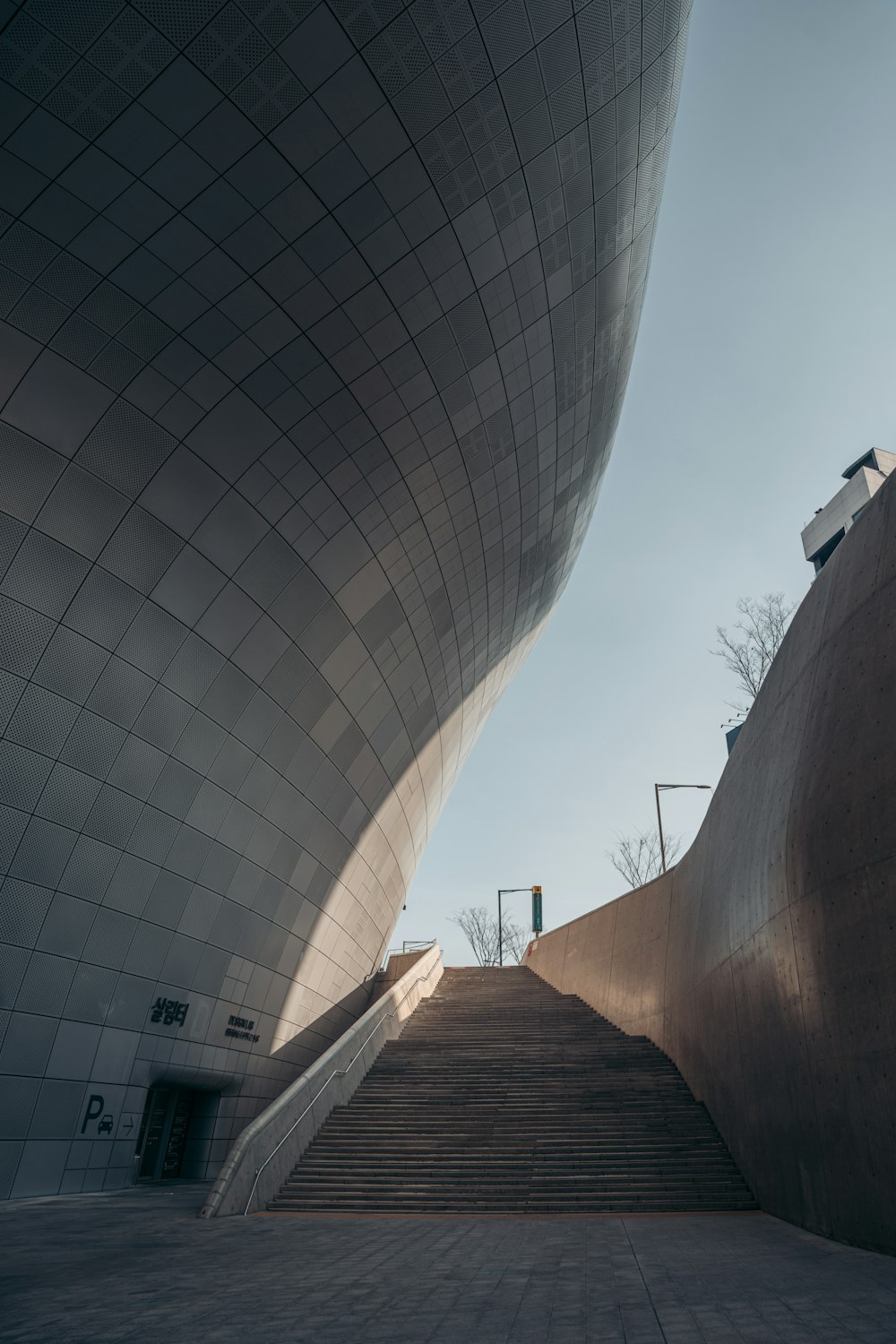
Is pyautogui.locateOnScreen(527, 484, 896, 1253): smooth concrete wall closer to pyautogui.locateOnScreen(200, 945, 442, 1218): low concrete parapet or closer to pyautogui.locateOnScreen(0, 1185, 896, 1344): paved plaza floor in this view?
pyautogui.locateOnScreen(0, 1185, 896, 1344): paved plaza floor

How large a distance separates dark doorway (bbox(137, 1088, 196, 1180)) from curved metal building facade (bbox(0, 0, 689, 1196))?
0.15 metres

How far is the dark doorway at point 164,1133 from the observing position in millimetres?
13445

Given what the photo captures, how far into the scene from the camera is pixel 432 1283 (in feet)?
20.2

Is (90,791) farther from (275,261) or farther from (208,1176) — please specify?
(208,1176)

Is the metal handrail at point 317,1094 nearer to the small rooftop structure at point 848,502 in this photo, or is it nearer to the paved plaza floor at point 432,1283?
the paved plaza floor at point 432,1283

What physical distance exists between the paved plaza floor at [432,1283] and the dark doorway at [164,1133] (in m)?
4.52

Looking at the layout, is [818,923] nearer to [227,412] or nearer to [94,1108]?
[227,412]

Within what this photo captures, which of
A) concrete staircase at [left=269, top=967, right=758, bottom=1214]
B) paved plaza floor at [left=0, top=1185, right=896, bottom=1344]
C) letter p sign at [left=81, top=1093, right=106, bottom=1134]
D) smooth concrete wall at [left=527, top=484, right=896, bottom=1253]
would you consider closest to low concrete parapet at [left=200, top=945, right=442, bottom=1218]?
concrete staircase at [left=269, top=967, right=758, bottom=1214]

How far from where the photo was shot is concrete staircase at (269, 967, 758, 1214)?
10.6m

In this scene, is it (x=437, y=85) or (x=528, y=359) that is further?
(x=528, y=359)

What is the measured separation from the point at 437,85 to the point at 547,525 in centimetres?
1197

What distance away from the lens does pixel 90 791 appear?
1098 cm

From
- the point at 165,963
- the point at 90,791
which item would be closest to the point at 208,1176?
the point at 165,963

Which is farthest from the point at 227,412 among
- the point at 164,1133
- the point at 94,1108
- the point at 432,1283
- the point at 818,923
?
the point at 164,1133
